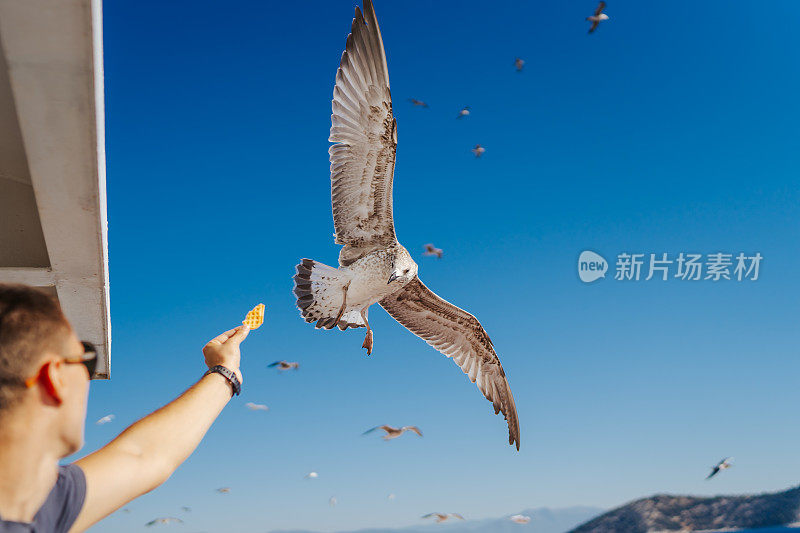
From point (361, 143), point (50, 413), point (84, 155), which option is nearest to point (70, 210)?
point (84, 155)

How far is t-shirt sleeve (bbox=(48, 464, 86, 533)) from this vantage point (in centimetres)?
94

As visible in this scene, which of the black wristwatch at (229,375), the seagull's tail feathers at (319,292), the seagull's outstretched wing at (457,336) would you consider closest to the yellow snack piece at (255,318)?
the black wristwatch at (229,375)

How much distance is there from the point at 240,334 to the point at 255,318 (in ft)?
0.52

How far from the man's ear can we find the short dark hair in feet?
0.05

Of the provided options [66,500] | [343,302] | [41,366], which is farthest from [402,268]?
[41,366]

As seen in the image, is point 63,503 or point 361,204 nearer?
point 63,503

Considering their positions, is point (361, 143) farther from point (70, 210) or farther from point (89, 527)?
point (89, 527)

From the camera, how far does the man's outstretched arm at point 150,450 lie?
1035 mm

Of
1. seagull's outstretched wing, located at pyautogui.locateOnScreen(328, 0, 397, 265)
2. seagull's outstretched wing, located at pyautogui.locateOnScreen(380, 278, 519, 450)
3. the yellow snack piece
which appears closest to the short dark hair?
the yellow snack piece

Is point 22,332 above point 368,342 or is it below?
below

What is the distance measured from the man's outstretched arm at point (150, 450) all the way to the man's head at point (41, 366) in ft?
0.62

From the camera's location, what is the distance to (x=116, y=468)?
1066 millimetres

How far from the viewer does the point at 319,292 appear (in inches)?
213

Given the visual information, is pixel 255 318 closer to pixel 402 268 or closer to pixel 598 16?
pixel 402 268
